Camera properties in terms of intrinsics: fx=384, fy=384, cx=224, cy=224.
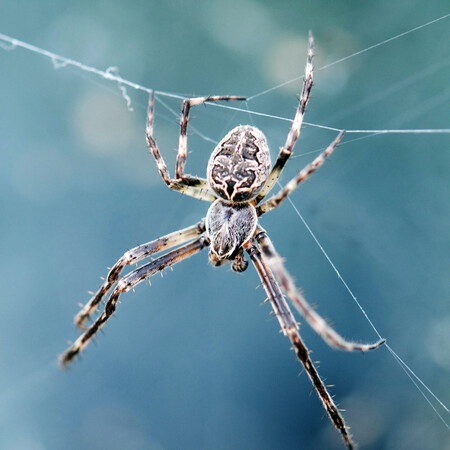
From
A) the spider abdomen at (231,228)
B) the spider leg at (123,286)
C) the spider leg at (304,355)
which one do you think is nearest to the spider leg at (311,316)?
the spider leg at (304,355)

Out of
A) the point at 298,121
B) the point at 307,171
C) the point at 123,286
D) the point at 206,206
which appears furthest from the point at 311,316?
the point at 206,206

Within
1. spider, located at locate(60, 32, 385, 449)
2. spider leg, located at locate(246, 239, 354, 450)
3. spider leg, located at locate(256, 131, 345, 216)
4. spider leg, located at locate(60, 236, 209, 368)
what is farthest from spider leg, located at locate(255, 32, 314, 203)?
spider leg, located at locate(60, 236, 209, 368)

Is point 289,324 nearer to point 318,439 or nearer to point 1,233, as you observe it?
point 318,439

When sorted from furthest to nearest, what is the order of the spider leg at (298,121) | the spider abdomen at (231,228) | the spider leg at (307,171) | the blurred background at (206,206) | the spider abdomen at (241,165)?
1. the blurred background at (206,206)
2. the spider abdomen at (231,228)
3. the spider abdomen at (241,165)
4. the spider leg at (298,121)
5. the spider leg at (307,171)

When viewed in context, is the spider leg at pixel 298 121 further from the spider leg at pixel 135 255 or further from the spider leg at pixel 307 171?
the spider leg at pixel 135 255

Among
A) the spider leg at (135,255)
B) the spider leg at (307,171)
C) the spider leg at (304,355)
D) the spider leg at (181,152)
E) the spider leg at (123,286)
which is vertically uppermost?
the spider leg at (181,152)

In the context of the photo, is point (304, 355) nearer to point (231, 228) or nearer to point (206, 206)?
point (231, 228)

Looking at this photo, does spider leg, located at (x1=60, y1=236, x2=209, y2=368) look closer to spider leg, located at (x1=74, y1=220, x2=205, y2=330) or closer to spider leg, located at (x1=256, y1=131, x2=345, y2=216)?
spider leg, located at (x1=74, y1=220, x2=205, y2=330)

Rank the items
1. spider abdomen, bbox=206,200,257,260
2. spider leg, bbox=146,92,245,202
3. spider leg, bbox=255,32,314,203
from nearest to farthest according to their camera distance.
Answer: spider leg, bbox=255,32,314,203 → spider leg, bbox=146,92,245,202 → spider abdomen, bbox=206,200,257,260
